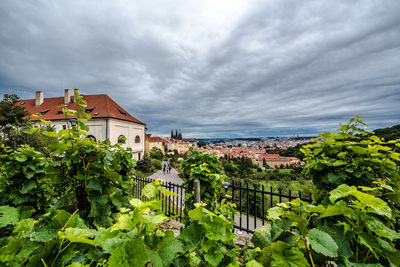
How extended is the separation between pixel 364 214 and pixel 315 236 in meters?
0.22

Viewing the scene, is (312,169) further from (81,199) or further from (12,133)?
(12,133)

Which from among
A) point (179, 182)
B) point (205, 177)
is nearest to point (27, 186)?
point (205, 177)

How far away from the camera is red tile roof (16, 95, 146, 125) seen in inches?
1021

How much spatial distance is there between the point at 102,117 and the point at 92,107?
435 centimetres

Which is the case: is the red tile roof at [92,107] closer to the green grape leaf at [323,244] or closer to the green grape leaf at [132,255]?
the green grape leaf at [132,255]

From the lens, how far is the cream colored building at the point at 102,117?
2533cm

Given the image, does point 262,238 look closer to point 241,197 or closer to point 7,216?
point 7,216

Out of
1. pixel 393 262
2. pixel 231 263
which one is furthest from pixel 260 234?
pixel 393 262

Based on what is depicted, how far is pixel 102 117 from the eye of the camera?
25.3 metres

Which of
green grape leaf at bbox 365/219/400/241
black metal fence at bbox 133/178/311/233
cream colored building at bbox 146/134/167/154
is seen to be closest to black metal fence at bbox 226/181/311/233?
black metal fence at bbox 133/178/311/233

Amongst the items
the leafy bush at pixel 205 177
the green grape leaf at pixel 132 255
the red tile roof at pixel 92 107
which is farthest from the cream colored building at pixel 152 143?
the green grape leaf at pixel 132 255

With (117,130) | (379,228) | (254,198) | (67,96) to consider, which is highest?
(67,96)

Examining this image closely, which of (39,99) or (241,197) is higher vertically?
(39,99)

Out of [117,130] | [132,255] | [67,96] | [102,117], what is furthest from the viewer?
[67,96]
